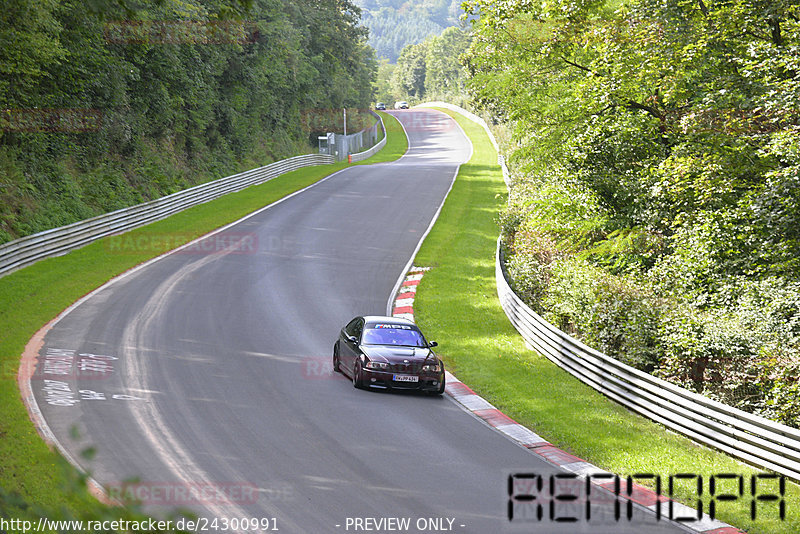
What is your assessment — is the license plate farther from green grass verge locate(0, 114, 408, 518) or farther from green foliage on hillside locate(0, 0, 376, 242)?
green foliage on hillside locate(0, 0, 376, 242)

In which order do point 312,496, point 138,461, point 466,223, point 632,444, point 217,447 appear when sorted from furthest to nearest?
point 466,223 → point 632,444 → point 217,447 → point 138,461 → point 312,496

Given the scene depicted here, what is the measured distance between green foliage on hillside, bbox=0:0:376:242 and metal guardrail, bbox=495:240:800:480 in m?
10.0

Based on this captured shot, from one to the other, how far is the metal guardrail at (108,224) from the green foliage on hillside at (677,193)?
52.5ft

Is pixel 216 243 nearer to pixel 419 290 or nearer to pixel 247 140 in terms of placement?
pixel 419 290

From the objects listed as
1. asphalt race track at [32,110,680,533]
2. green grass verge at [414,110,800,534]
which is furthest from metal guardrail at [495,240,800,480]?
asphalt race track at [32,110,680,533]

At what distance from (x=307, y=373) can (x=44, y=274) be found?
11.7 metres

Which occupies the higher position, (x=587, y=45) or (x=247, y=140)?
(x=587, y=45)

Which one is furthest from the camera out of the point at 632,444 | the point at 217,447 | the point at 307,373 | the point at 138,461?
the point at 307,373

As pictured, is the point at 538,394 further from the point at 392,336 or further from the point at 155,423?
the point at 155,423

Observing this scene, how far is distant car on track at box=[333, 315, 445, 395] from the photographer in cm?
1563

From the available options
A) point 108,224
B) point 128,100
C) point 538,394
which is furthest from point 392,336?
point 128,100

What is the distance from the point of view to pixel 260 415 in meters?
13.4

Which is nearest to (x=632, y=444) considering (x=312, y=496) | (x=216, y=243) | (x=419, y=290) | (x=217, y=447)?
(x=312, y=496)

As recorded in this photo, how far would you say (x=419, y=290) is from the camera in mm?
25828
